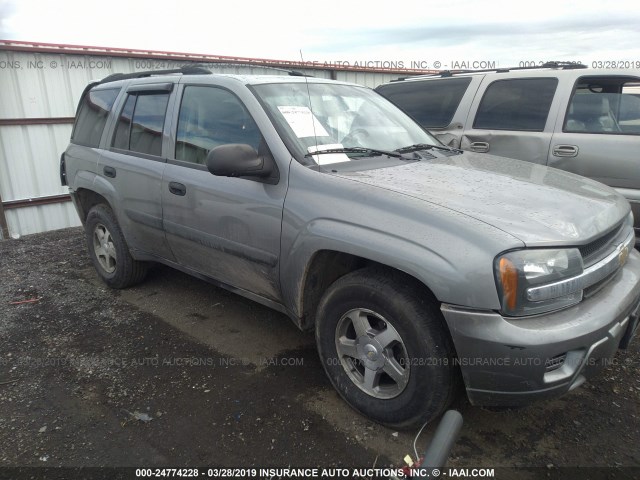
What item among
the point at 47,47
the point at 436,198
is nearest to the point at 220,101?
the point at 436,198

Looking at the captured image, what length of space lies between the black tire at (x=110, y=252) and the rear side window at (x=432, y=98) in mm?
2952

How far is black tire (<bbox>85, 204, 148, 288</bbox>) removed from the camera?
13.7 ft

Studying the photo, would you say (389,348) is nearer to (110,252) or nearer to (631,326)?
(631,326)

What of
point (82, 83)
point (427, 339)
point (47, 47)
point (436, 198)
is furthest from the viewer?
point (82, 83)

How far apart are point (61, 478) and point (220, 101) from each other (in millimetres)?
2309

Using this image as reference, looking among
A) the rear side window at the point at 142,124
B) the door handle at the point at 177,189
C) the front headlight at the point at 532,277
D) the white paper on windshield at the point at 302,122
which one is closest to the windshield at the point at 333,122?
the white paper on windshield at the point at 302,122

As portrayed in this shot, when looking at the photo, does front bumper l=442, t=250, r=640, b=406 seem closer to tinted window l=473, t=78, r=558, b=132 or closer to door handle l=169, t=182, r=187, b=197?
door handle l=169, t=182, r=187, b=197

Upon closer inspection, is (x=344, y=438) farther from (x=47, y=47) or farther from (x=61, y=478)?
(x=47, y=47)

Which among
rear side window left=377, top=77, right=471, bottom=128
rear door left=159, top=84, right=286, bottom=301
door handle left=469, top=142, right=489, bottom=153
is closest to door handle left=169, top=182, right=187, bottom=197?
rear door left=159, top=84, right=286, bottom=301

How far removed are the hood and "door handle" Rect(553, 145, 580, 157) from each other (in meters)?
1.48

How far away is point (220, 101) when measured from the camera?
320cm

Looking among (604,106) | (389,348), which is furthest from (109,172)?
(604,106)

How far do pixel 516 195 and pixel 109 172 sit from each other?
3.16 metres

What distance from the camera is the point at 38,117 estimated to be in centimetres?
691
